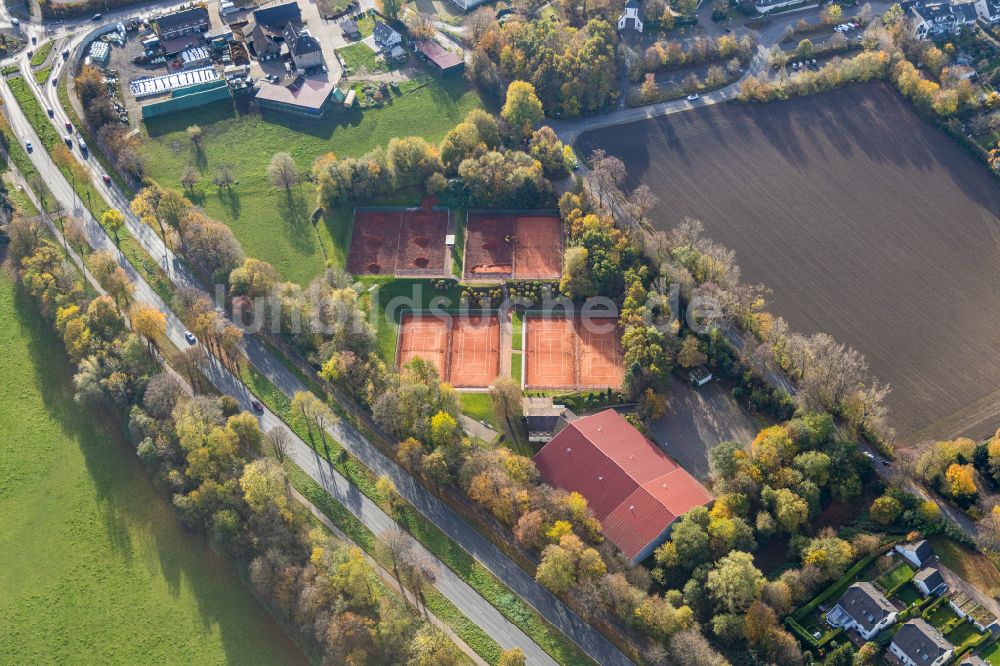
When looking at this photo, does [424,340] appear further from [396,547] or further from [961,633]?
[961,633]

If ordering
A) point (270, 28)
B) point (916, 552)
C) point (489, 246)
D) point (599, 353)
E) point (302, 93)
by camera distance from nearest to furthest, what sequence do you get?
1. point (916, 552)
2. point (599, 353)
3. point (489, 246)
4. point (302, 93)
5. point (270, 28)

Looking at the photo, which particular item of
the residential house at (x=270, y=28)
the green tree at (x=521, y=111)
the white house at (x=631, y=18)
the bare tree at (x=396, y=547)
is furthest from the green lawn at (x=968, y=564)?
the residential house at (x=270, y=28)

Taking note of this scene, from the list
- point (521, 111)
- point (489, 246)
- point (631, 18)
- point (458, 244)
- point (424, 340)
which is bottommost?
point (424, 340)

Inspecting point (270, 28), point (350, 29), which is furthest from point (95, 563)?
point (350, 29)

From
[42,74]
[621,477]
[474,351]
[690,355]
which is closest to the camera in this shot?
[621,477]

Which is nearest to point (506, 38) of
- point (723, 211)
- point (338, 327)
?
point (723, 211)

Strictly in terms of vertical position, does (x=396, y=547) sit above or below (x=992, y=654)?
below

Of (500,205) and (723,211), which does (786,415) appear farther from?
(500,205)
